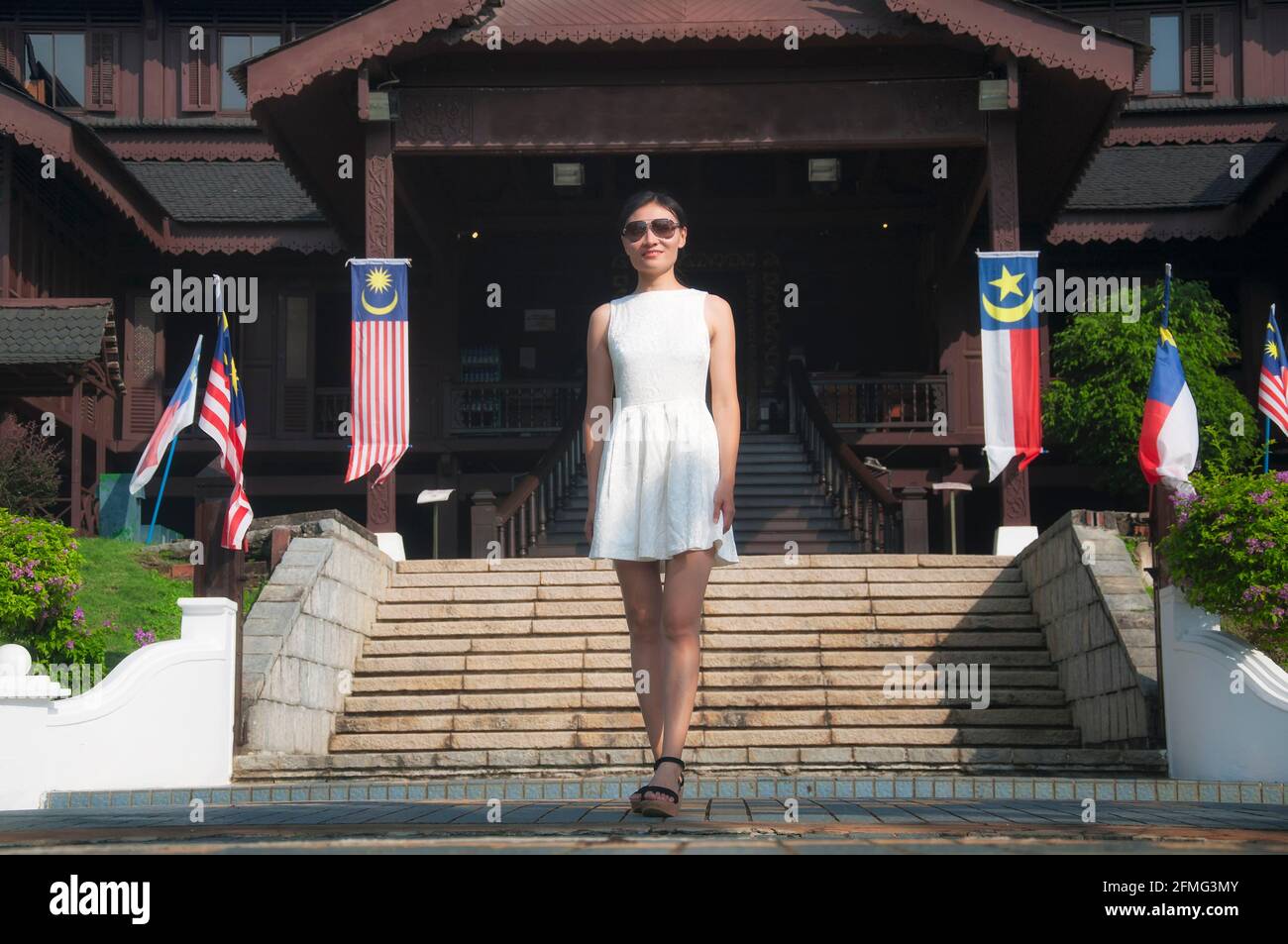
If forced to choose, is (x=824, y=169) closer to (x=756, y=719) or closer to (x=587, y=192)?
(x=587, y=192)

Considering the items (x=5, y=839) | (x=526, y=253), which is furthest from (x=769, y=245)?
(x=5, y=839)

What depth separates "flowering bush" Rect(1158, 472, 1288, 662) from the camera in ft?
Answer: 30.6

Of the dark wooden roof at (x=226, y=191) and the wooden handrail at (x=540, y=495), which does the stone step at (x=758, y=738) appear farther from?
the dark wooden roof at (x=226, y=191)

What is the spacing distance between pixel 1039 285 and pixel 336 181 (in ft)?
31.4

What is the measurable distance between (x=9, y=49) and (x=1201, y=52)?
A: 1795cm

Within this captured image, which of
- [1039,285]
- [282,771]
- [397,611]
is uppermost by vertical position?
[1039,285]

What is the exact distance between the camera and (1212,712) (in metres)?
Result: 9.41

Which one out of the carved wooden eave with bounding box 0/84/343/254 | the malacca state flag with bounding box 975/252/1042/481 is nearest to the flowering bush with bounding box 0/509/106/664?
the malacca state flag with bounding box 975/252/1042/481

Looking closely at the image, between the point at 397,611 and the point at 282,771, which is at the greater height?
the point at 397,611

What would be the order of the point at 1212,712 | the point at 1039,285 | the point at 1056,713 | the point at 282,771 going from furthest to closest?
1. the point at 1039,285
2. the point at 1056,713
3. the point at 282,771
4. the point at 1212,712

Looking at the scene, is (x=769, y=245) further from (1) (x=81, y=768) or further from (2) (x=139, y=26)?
(1) (x=81, y=768)

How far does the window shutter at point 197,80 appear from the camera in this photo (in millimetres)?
26266

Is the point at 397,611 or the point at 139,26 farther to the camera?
the point at 139,26

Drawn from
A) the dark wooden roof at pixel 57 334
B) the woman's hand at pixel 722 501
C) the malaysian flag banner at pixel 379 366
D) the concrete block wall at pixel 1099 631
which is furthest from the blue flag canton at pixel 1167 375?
the dark wooden roof at pixel 57 334
